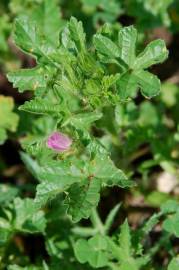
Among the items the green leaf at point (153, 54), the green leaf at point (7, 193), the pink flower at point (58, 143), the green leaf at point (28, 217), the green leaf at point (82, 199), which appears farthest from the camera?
the green leaf at point (7, 193)

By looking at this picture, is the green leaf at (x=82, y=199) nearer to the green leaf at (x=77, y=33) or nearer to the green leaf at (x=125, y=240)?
the green leaf at (x=125, y=240)

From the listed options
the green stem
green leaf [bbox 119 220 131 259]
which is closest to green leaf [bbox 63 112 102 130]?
green leaf [bbox 119 220 131 259]

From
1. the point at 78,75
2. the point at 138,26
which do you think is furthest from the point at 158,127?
Answer: the point at 78,75

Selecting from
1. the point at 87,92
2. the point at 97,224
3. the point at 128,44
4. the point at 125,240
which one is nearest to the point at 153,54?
the point at 128,44

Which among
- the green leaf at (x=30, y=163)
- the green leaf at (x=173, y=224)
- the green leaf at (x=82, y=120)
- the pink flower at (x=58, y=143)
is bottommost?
the green leaf at (x=173, y=224)

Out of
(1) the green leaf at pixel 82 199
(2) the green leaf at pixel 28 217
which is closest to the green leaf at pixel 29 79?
(1) the green leaf at pixel 82 199

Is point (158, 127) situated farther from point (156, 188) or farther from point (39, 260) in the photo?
point (39, 260)
